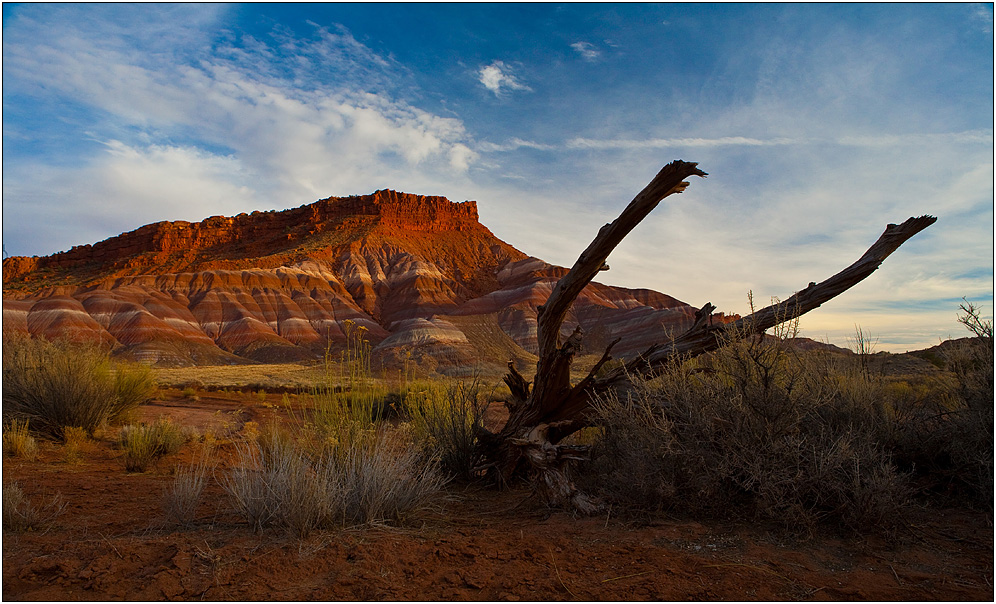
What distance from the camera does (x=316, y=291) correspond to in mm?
63375

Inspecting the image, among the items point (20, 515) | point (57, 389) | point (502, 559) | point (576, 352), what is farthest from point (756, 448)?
point (57, 389)

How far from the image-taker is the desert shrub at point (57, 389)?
9516 millimetres

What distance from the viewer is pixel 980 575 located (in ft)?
11.6

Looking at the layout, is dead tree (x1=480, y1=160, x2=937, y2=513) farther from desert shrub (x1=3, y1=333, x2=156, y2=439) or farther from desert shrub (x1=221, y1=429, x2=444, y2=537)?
desert shrub (x1=3, y1=333, x2=156, y2=439)

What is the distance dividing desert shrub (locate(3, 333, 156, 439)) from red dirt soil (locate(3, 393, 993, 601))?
19.5 ft

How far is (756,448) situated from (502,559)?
2088 mm

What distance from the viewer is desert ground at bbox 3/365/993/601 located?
10.8 ft

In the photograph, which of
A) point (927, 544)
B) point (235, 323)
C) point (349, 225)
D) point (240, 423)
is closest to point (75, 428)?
point (240, 423)

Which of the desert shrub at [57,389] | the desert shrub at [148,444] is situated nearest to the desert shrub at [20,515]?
the desert shrub at [148,444]

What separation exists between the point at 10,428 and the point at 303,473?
281 inches

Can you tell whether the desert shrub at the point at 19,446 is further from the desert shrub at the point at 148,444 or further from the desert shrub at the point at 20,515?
the desert shrub at the point at 20,515

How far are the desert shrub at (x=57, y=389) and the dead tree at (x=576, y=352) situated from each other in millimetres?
7597

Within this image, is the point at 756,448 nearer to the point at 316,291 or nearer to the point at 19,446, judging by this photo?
the point at 19,446

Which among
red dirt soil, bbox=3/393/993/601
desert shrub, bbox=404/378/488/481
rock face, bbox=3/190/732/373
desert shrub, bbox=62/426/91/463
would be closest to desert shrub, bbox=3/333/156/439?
desert shrub, bbox=62/426/91/463
